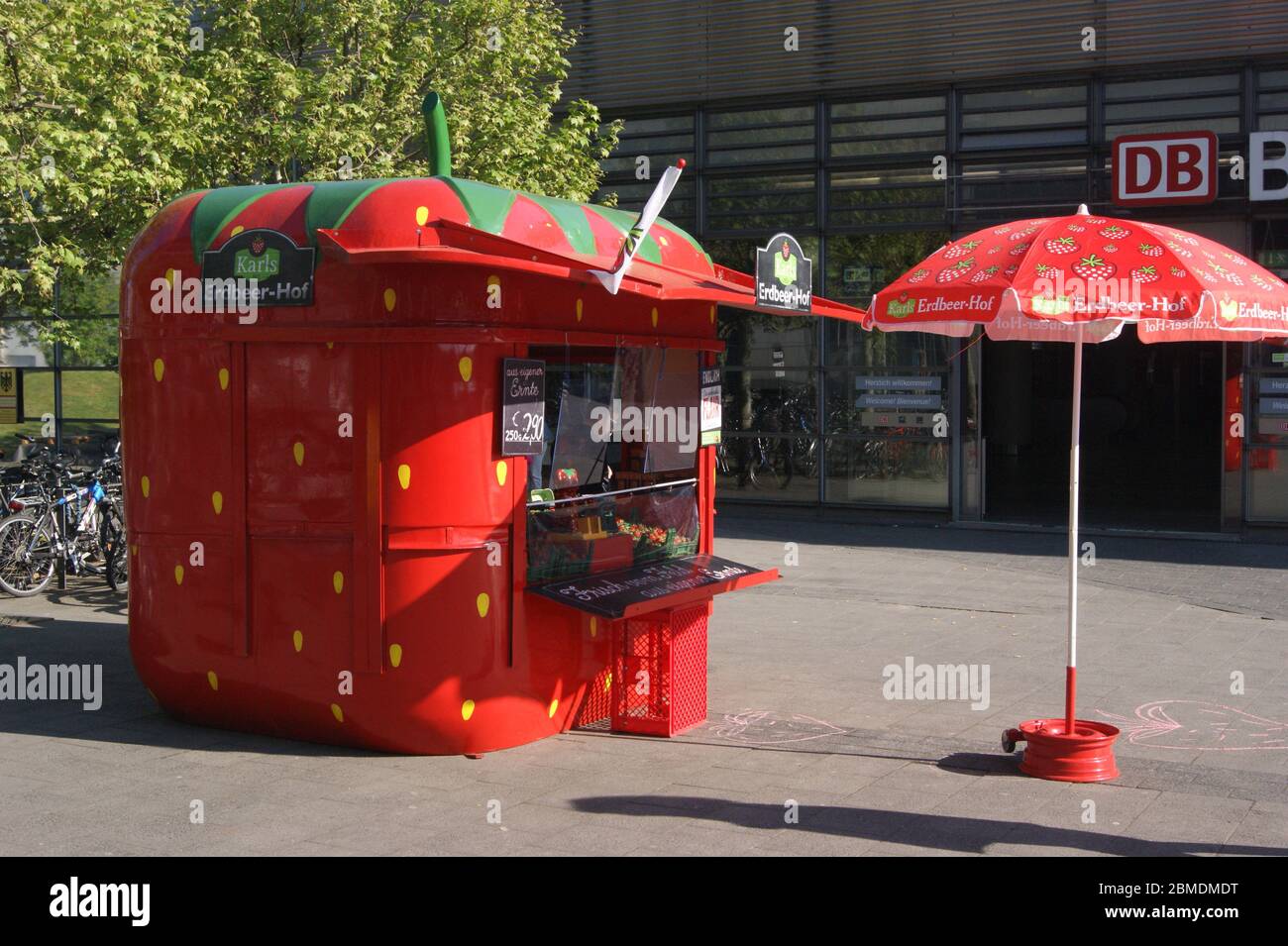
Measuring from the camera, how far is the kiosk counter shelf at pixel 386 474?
6801 mm

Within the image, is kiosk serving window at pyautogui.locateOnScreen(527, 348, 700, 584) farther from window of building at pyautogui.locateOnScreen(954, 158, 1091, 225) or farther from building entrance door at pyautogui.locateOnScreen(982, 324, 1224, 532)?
building entrance door at pyautogui.locateOnScreen(982, 324, 1224, 532)

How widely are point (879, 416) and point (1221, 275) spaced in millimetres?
10755

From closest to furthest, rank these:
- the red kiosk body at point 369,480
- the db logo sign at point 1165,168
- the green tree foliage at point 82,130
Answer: the red kiosk body at point 369,480 → the green tree foliage at point 82,130 → the db logo sign at point 1165,168

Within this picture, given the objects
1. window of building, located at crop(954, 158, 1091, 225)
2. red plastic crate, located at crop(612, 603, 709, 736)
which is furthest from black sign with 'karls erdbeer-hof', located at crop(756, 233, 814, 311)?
window of building, located at crop(954, 158, 1091, 225)

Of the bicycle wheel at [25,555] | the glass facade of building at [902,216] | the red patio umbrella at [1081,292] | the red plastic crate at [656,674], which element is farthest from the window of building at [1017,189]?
the bicycle wheel at [25,555]

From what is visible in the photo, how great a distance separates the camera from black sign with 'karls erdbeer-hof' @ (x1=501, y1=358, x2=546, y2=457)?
6945 mm

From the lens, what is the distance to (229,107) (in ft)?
39.6

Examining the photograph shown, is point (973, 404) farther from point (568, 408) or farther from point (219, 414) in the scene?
point (219, 414)

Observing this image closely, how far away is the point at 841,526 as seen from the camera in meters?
16.8

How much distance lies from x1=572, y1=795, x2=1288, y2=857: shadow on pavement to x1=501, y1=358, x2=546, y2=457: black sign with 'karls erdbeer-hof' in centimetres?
177

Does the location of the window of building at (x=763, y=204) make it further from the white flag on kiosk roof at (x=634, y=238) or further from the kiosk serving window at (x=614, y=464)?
the white flag on kiosk roof at (x=634, y=238)

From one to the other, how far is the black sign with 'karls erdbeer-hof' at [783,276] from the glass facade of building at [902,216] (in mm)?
8330

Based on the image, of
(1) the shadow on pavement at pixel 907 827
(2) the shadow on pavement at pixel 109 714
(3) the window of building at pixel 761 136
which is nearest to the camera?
(1) the shadow on pavement at pixel 907 827
